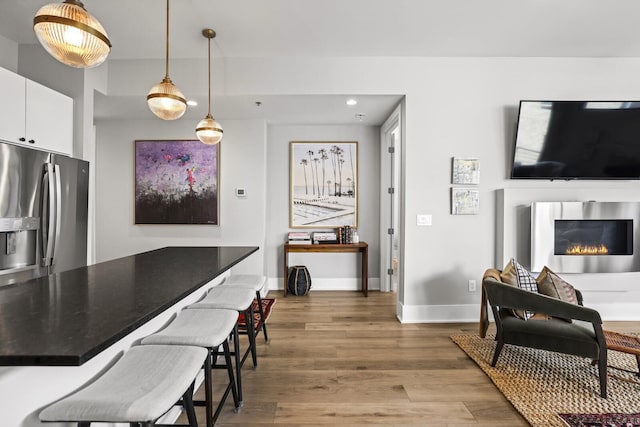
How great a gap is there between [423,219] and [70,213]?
3388mm

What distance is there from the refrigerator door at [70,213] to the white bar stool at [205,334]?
5.80 feet

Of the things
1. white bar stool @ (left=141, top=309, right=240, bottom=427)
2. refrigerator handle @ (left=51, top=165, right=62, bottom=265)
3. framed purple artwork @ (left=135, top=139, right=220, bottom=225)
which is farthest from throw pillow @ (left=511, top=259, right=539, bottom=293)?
refrigerator handle @ (left=51, top=165, right=62, bottom=265)

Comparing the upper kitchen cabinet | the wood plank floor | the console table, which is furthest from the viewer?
the console table

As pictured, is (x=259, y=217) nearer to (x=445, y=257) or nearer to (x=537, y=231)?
(x=445, y=257)

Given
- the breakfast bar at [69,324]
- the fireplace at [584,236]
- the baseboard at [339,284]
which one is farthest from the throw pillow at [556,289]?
the breakfast bar at [69,324]

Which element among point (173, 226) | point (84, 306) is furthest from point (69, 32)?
point (173, 226)

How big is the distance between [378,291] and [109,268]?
363 centimetres

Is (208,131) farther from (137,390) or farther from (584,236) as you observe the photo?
(584,236)

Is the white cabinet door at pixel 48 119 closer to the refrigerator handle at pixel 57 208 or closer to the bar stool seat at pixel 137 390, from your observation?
the refrigerator handle at pixel 57 208

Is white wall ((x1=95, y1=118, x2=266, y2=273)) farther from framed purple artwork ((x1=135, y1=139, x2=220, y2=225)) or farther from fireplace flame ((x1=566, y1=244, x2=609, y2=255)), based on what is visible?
fireplace flame ((x1=566, y1=244, x2=609, y2=255))

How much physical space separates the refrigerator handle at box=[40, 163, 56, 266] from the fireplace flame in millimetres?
4874

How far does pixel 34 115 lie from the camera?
2664 millimetres

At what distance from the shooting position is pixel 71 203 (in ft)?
9.27

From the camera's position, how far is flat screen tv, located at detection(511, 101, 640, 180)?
10.8 feet
